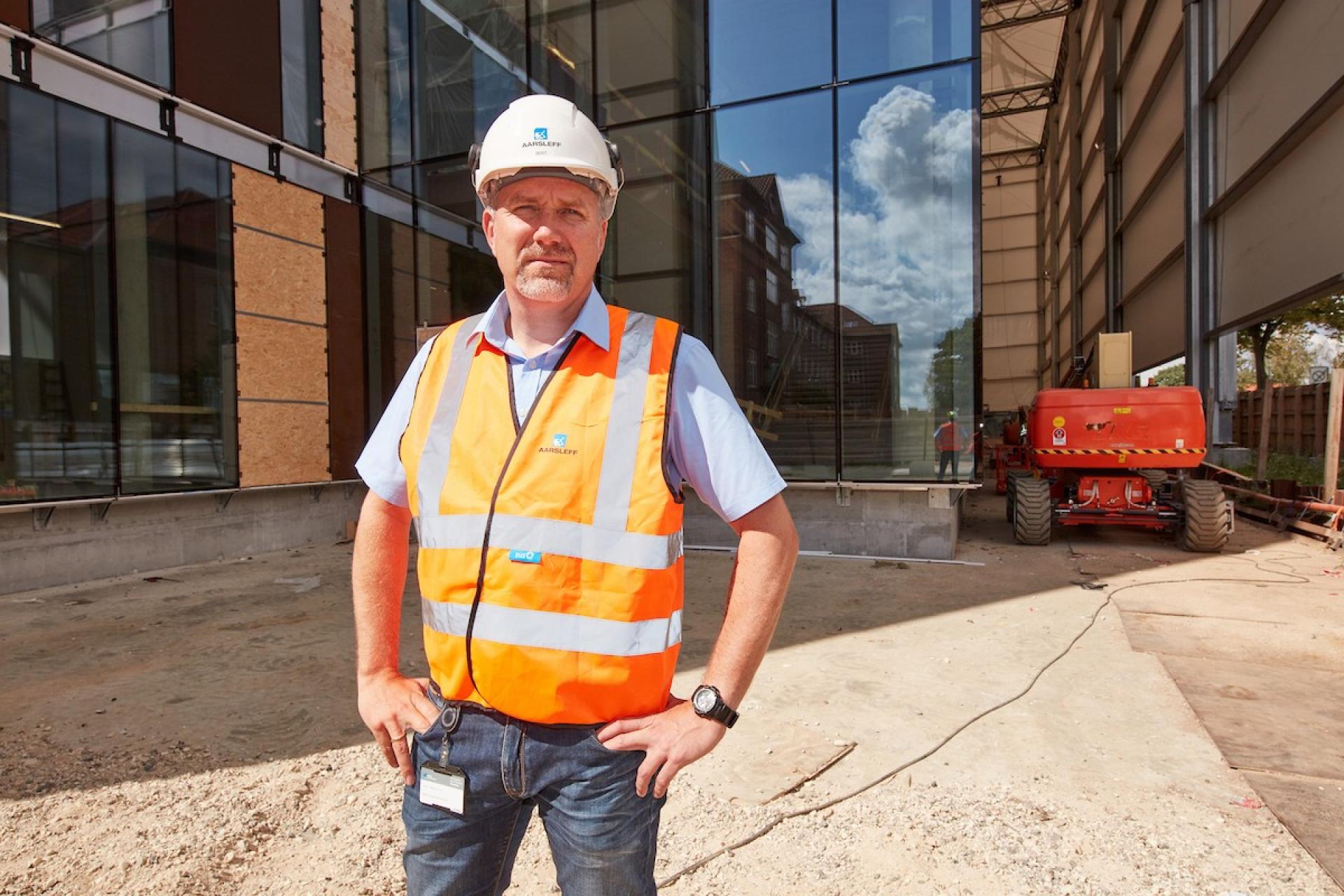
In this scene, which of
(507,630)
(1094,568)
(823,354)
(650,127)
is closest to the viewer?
(507,630)

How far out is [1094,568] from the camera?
8.19 meters

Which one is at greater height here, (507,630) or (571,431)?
(571,431)

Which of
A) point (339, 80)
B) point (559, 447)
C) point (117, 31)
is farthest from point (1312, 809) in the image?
point (339, 80)

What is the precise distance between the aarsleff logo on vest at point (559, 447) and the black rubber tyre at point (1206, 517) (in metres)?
10.1

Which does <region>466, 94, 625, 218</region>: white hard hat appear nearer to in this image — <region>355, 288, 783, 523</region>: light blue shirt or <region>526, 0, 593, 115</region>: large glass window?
<region>355, 288, 783, 523</region>: light blue shirt

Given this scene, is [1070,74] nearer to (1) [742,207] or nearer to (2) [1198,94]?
(2) [1198,94]

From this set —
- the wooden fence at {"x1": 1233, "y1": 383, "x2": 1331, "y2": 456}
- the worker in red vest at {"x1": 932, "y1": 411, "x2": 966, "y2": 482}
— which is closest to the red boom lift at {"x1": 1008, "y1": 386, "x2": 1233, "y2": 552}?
the worker in red vest at {"x1": 932, "y1": 411, "x2": 966, "y2": 482}

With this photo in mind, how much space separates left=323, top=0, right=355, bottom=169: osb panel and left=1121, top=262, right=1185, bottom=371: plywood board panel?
16180 millimetres

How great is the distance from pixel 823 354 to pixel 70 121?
8238 mm

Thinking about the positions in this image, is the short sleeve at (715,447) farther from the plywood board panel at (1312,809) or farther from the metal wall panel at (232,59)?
the metal wall panel at (232,59)

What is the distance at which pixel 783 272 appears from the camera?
9.42m

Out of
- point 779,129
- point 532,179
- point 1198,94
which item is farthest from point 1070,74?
point 532,179

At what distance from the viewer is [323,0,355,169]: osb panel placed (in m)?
9.92

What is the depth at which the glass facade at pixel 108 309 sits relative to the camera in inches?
268
